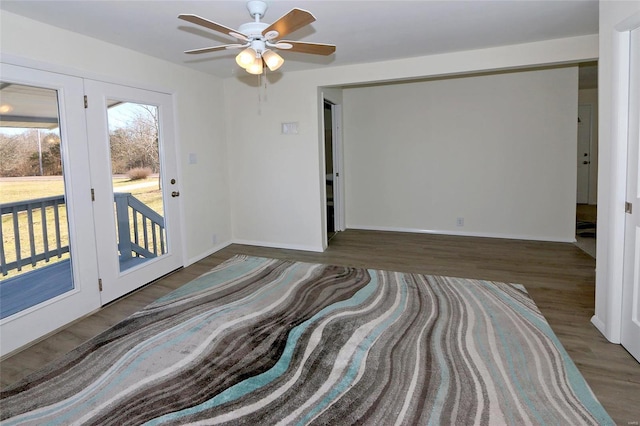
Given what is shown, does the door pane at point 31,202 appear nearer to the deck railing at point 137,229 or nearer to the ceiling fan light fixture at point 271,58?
the deck railing at point 137,229

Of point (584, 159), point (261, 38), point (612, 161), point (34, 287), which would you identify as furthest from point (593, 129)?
point (34, 287)

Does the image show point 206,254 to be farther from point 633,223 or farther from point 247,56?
point 633,223

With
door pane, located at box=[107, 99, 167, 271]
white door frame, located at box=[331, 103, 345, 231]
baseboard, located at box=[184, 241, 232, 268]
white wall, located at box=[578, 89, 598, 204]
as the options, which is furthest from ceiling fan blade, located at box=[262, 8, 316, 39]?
white wall, located at box=[578, 89, 598, 204]

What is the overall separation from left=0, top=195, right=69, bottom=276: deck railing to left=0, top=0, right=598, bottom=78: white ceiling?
1.39 meters

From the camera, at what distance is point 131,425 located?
1796 mm

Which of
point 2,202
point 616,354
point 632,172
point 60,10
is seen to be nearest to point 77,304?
point 2,202

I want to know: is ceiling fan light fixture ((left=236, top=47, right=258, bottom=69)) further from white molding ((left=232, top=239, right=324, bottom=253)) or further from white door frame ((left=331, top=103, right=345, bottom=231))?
white door frame ((left=331, top=103, right=345, bottom=231))

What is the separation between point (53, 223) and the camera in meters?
2.89

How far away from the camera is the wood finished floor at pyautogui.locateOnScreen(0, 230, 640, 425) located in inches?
84.7

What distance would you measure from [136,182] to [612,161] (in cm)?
408

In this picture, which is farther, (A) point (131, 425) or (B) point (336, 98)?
(B) point (336, 98)

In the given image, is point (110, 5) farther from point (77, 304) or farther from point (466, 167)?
point (466, 167)

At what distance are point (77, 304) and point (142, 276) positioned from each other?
2.38ft

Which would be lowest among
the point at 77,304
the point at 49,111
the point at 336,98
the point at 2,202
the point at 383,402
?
the point at 383,402
